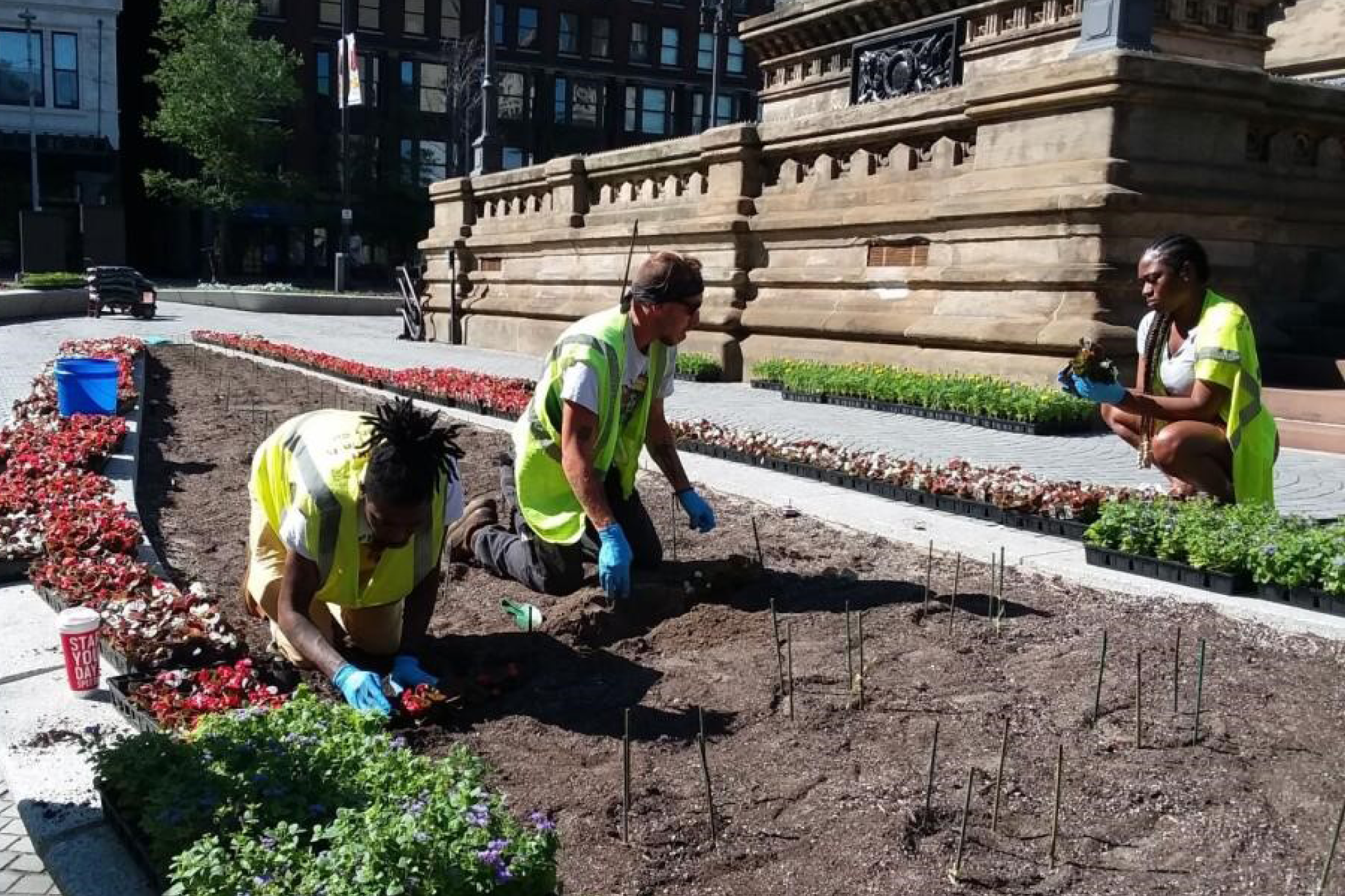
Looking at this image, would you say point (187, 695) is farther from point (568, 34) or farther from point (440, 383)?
point (568, 34)

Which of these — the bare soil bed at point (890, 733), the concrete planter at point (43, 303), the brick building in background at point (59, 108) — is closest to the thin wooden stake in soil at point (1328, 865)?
the bare soil bed at point (890, 733)

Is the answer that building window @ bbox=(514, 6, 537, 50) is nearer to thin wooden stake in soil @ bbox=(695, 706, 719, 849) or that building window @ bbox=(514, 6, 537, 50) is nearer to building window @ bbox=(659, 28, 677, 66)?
building window @ bbox=(659, 28, 677, 66)

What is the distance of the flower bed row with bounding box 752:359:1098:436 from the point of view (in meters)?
10.7

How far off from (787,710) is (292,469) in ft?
6.50

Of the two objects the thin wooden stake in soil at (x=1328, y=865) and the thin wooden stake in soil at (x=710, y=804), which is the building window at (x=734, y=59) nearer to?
the thin wooden stake in soil at (x=710, y=804)

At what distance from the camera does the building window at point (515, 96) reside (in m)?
60.8

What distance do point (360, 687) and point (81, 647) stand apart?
1.04 meters

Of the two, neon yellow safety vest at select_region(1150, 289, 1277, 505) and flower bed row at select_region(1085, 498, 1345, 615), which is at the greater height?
neon yellow safety vest at select_region(1150, 289, 1277, 505)

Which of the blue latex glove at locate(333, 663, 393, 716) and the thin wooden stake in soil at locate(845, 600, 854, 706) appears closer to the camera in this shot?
the blue latex glove at locate(333, 663, 393, 716)

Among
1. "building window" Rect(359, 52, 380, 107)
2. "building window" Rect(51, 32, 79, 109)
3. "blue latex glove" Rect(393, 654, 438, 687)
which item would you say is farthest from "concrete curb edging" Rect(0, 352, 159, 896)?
"building window" Rect(359, 52, 380, 107)

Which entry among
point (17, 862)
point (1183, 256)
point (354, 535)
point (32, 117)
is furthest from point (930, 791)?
point (32, 117)

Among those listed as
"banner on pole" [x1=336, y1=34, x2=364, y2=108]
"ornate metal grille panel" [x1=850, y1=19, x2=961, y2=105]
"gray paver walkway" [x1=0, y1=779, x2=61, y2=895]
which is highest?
"banner on pole" [x1=336, y1=34, x2=364, y2=108]

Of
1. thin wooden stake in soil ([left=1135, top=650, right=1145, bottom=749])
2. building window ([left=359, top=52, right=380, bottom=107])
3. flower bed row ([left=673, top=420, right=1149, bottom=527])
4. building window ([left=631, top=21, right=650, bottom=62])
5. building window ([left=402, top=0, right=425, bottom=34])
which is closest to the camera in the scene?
thin wooden stake in soil ([left=1135, top=650, right=1145, bottom=749])

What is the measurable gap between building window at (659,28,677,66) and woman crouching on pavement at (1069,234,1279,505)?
200 ft
